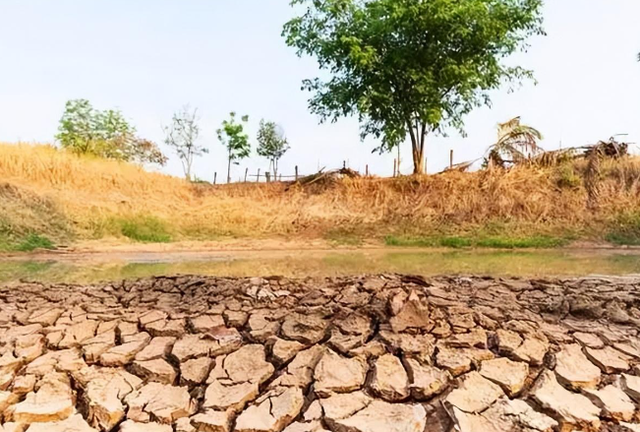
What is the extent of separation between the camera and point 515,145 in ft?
53.6

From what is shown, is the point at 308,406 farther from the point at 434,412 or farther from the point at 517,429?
the point at 517,429

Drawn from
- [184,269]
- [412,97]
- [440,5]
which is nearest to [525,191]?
[412,97]

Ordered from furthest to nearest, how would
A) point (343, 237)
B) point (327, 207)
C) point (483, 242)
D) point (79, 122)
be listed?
1. point (79, 122)
2. point (327, 207)
3. point (343, 237)
4. point (483, 242)

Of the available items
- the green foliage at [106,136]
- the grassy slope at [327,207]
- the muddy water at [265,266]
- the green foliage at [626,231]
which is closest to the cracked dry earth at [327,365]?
the muddy water at [265,266]

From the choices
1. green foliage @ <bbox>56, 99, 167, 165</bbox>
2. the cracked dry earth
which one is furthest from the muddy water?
green foliage @ <bbox>56, 99, 167, 165</bbox>

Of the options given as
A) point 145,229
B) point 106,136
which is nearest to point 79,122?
point 106,136

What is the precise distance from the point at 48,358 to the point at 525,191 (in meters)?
14.5

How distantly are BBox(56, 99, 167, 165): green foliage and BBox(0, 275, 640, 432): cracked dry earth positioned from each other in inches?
848

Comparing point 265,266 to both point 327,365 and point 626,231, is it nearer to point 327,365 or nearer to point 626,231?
point 327,365

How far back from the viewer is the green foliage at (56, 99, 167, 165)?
23.0 m

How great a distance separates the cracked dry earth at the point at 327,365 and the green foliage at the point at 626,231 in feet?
35.3

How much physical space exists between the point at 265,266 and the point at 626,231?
1031 centimetres

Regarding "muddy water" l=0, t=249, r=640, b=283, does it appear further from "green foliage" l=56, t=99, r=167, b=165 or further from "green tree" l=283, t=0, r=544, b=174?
"green foliage" l=56, t=99, r=167, b=165

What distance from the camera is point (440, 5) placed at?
13.6m
